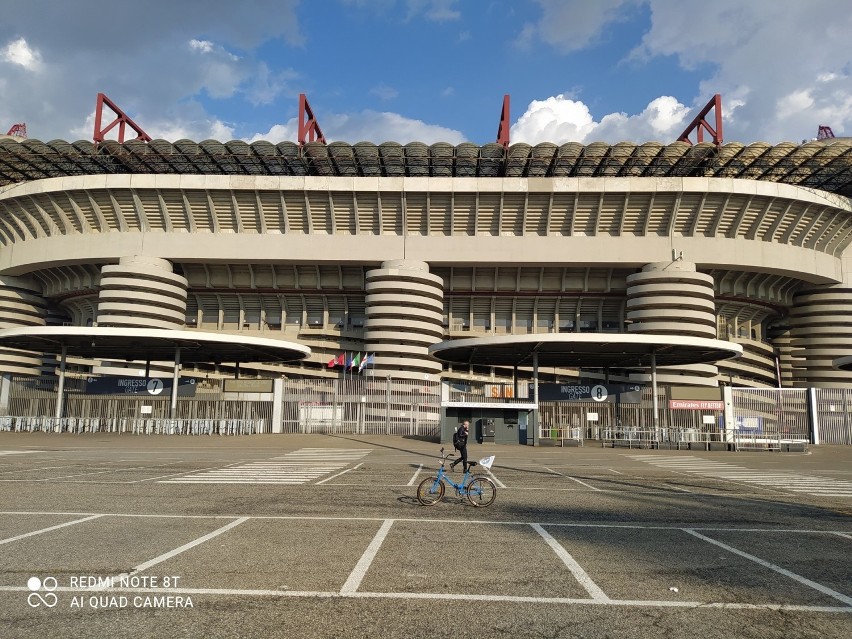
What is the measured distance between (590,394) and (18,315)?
5792 cm

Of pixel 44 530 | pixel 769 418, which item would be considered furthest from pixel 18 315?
pixel 769 418

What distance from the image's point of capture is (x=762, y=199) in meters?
50.6

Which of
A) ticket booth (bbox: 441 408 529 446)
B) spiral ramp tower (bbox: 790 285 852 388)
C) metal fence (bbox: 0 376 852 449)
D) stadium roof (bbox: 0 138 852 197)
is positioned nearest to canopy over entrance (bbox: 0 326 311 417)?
metal fence (bbox: 0 376 852 449)

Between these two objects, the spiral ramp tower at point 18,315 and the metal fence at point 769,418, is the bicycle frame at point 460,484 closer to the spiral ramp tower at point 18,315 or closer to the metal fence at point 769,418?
the metal fence at point 769,418

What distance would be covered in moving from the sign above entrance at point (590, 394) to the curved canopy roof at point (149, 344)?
18384mm

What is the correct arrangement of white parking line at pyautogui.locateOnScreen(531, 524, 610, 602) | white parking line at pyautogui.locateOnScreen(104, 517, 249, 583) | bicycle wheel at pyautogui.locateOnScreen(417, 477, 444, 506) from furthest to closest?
bicycle wheel at pyautogui.locateOnScreen(417, 477, 444, 506), white parking line at pyautogui.locateOnScreen(104, 517, 249, 583), white parking line at pyautogui.locateOnScreen(531, 524, 610, 602)

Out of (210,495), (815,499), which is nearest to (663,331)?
(815,499)

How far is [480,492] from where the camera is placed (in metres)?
11.6

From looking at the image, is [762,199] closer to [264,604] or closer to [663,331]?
[663,331]

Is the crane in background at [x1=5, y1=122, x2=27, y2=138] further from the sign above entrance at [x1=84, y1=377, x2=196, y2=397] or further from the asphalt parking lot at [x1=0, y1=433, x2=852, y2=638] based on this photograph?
the asphalt parking lot at [x1=0, y1=433, x2=852, y2=638]

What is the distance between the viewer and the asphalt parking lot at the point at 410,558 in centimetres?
525

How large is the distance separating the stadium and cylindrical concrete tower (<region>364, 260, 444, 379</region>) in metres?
0.20

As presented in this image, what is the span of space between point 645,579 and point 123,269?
5587cm

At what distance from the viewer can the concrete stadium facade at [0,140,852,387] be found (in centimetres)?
5075
